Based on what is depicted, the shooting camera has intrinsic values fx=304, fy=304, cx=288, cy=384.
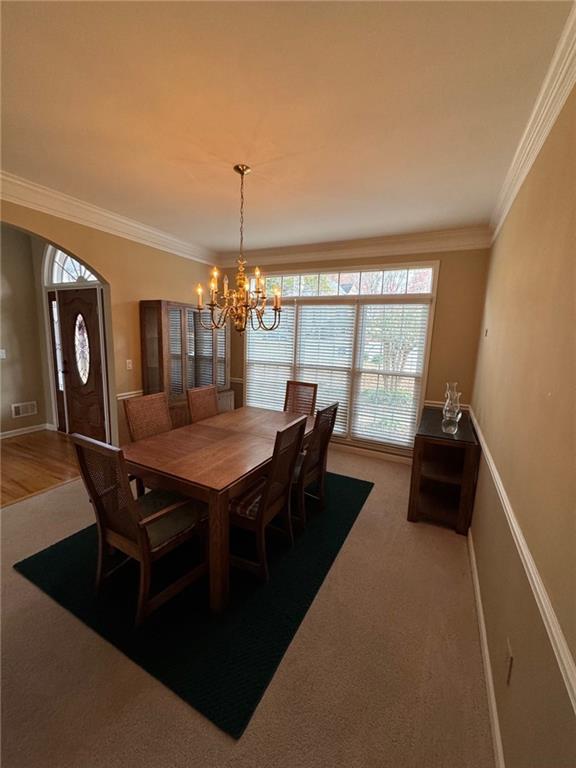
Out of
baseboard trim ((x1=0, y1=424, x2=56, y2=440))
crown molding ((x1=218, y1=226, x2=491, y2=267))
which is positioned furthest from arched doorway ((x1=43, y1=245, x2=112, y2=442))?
crown molding ((x1=218, y1=226, x2=491, y2=267))

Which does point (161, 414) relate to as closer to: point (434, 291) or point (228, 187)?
point (228, 187)

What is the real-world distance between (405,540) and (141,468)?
2108 mm

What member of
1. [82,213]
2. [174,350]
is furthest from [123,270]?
[174,350]

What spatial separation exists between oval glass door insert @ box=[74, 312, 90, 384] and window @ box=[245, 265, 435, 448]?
96.0 inches

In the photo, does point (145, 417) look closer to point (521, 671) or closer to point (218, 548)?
point (218, 548)

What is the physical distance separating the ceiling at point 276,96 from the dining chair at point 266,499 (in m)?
1.76

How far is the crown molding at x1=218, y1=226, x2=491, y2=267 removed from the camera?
10.9ft

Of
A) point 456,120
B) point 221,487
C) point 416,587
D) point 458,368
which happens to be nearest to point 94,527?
point 221,487

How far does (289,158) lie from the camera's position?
207 centimetres

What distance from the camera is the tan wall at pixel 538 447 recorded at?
2.90 feet

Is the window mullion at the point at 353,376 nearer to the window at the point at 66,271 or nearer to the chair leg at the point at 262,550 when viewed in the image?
the chair leg at the point at 262,550

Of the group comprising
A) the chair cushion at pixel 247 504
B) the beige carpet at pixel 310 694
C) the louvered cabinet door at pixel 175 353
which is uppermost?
the louvered cabinet door at pixel 175 353

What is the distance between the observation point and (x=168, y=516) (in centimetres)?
191

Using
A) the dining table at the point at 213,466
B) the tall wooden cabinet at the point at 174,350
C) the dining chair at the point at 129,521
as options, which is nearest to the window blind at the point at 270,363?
the tall wooden cabinet at the point at 174,350
